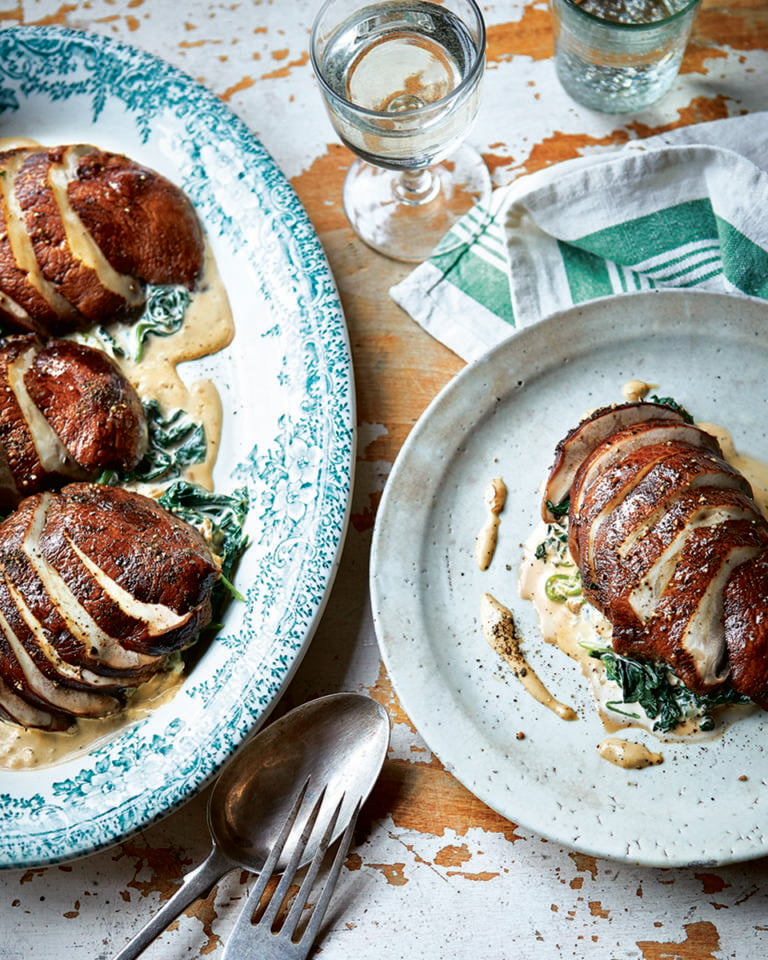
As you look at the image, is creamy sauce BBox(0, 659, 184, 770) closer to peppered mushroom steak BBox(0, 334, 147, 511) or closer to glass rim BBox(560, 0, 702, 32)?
peppered mushroom steak BBox(0, 334, 147, 511)

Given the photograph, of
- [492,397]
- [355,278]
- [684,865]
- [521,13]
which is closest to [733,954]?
[684,865]

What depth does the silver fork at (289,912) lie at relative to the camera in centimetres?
246

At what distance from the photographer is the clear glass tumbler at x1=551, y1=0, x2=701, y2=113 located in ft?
9.15

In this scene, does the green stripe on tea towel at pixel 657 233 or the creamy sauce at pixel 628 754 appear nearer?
the creamy sauce at pixel 628 754

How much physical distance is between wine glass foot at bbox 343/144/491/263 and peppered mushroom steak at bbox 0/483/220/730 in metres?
1.16

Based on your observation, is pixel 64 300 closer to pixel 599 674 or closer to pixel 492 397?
pixel 492 397

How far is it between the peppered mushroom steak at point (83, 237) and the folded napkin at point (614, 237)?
698 mm

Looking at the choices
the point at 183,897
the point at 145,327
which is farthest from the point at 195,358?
the point at 183,897

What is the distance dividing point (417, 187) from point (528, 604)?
133 centimetres

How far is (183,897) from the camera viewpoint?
2.47 metres

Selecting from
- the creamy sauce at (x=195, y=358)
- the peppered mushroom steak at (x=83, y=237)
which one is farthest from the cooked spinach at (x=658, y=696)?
the peppered mushroom steak at (x=83, y=237)

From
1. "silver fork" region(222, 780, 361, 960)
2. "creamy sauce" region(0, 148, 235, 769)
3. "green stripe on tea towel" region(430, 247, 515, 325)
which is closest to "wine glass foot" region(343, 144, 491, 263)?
"green stripe on tea towel" region(430, 247, 515, 325)

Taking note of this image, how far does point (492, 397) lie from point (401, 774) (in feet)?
3.34

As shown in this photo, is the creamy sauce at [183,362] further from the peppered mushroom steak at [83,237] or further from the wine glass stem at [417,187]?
the wine glass stem at [417,187]
